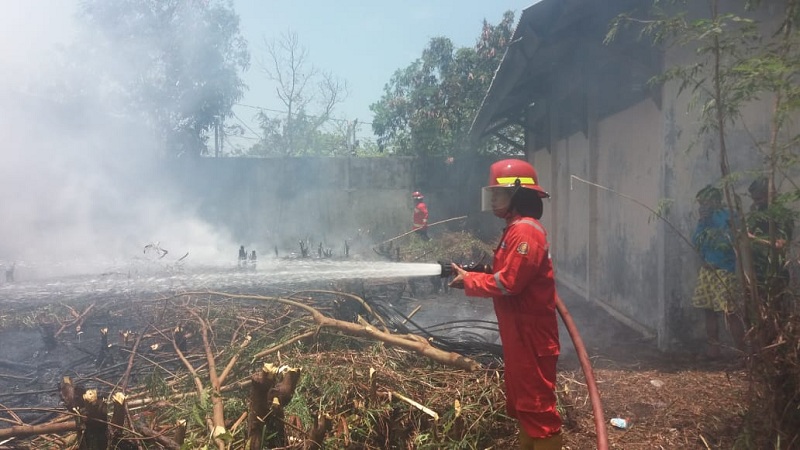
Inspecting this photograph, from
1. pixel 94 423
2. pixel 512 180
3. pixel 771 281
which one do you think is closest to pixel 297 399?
pixel 94 423

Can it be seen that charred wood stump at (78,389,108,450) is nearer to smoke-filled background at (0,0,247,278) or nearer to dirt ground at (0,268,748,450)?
dirt ground at (0,268,748,450)

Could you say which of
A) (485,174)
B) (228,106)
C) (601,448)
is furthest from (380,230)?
(601,448)

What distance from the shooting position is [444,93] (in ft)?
59.2

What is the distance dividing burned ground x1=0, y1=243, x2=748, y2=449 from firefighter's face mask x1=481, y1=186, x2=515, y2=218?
1.23 meters

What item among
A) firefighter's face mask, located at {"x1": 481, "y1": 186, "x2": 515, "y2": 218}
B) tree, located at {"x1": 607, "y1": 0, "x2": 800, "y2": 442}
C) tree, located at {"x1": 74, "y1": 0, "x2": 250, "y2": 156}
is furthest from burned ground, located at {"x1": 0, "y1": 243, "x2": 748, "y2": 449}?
tree, located at {"x1": 74, "y1": 0, "x2": 250, "y2": 156}

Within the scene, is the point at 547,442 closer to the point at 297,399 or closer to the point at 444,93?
the point at 297,399

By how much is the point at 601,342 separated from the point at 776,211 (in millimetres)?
3419

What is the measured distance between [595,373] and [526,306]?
237 centimetres

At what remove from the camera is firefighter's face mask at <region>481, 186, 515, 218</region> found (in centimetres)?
292

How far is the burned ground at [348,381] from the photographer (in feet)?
10.4

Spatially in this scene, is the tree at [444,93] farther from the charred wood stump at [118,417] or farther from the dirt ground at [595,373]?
the charred wood stump at [118,417]

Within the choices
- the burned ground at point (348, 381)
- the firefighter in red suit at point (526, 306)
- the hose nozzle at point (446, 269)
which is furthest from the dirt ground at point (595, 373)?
the hose nozzle at point (446, 269)

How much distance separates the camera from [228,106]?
1666cm

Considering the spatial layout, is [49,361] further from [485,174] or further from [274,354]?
[485,174]
